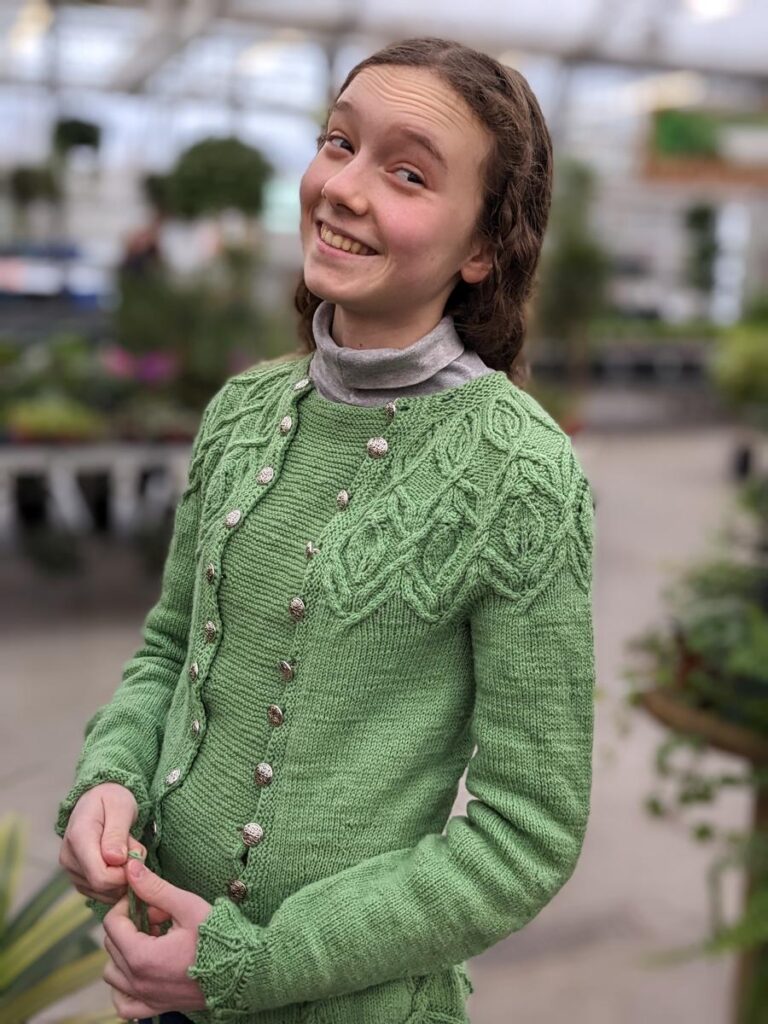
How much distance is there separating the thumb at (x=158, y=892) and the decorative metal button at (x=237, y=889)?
0.05 metres

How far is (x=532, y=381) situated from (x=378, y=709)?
0.51 metres

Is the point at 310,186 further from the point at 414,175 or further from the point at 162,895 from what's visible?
the point at 162,895

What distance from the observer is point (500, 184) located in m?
0.93

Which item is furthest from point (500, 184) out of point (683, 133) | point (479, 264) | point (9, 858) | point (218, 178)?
point (683, 133)

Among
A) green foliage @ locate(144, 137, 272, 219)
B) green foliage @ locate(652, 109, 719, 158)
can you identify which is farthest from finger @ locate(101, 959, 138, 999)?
green foliage @ locate(652, 109, 719, 158)

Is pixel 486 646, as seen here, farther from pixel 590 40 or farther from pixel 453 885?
pixel 590 40

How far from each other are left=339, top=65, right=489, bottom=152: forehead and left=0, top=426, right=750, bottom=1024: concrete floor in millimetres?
628

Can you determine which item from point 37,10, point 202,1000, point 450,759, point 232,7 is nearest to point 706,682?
point 450,759

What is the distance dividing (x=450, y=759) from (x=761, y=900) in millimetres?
916

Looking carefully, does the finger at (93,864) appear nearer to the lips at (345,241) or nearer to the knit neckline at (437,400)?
the knit neckline at (437,400)

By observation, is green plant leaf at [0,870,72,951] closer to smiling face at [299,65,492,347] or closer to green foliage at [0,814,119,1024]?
green foliage at [0,814,119,1024]

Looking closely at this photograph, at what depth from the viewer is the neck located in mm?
968

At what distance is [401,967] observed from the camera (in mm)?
904

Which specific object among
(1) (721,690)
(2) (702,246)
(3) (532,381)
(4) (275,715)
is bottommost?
(2) (702,246)
